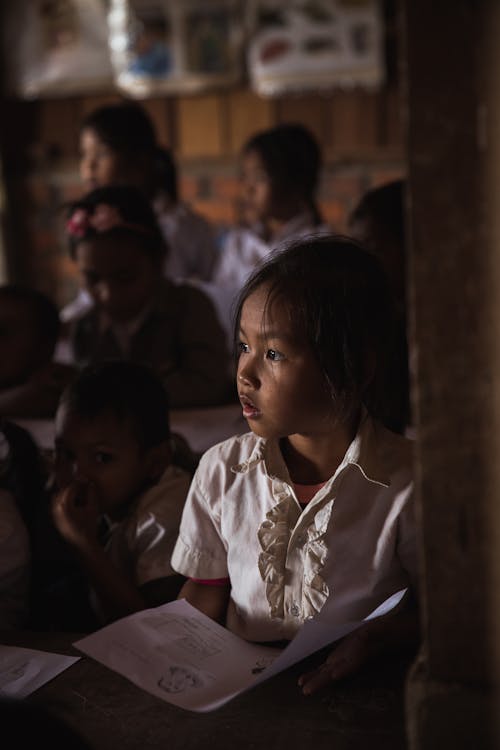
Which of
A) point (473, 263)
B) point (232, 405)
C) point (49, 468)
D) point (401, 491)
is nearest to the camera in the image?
point (473, 263)

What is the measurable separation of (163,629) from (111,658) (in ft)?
0.36

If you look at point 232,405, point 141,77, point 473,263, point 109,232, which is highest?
point 141,77

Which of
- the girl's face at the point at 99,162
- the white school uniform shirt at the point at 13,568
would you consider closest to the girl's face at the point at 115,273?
the girl's face at the point at 99,162

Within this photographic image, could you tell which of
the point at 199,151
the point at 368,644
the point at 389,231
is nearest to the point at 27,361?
the point at 389,231

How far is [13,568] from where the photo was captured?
52.1 inches

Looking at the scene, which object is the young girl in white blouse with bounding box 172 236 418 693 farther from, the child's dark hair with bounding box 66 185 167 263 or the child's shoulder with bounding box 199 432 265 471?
the child's dark hair with bounding box 66 185 167 263

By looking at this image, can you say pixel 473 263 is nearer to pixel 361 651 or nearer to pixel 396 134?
pixel 361 651

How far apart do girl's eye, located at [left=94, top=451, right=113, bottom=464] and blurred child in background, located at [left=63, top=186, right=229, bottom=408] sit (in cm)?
71

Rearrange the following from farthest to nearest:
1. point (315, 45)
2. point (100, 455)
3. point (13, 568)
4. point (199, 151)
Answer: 1. point (199, 151)
2. point (315, 45)
3. point (100, 455)
4. point (13, 568)

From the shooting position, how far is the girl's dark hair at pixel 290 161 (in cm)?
312

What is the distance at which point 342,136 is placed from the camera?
437 cm

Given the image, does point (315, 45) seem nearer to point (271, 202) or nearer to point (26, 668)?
point (271, 202)

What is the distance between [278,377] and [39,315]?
46.2 inches

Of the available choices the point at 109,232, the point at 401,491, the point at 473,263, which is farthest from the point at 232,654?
the point at 109,232
